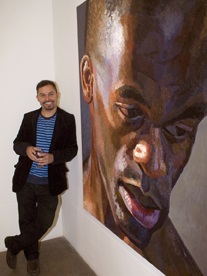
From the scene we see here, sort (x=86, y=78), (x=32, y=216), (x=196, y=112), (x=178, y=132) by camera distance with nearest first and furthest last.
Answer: (x=196, y=112) < (x=178, y=132) < (x=86, y=78) < (x=32, y=216)

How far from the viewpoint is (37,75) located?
9.64ft

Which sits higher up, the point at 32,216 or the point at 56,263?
the point at 32,216

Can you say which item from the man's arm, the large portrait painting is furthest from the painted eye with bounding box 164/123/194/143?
the man's arm

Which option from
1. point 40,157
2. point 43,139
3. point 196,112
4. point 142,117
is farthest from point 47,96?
point 196,112

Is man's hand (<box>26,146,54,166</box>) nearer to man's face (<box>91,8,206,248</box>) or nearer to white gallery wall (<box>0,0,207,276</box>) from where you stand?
white gallery wall (<box>0,0,207,276</box>)

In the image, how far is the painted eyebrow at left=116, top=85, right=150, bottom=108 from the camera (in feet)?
5.48

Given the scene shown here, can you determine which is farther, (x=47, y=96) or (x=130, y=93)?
(x=47, y=96)

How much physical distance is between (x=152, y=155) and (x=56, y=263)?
1.57m

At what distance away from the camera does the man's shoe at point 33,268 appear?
Result: 8.23 feet

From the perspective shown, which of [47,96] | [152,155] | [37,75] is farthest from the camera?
[37,75]

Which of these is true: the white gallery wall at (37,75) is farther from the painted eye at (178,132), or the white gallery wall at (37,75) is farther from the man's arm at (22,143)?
the painted eye at (178,132)

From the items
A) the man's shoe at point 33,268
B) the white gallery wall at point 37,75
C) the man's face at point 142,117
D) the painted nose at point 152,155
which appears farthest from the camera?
the white gallery wall at point 37,75

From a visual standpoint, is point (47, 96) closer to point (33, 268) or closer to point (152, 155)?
point (152, 155)

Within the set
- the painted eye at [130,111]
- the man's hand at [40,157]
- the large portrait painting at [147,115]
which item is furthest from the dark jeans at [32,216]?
the painted eye at [130,111]
